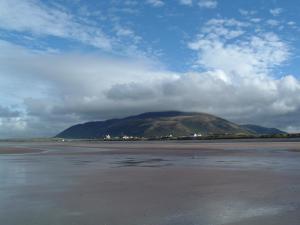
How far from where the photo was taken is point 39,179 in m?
22.6

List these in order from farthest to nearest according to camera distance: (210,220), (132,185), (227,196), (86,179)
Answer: (86,179), (132,185), (227,196), (210,220)

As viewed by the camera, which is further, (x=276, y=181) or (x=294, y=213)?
(x=276, y=181)

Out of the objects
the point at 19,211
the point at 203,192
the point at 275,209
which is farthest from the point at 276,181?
the point at 19,211

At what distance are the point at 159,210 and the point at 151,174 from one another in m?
11.4

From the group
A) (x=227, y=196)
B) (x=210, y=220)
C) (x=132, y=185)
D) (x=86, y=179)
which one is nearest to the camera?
(x=210, y=220)

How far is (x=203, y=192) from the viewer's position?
17.5 metres

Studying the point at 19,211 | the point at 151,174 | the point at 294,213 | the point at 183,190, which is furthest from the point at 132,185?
the point at 294,213

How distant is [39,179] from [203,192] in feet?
33.5

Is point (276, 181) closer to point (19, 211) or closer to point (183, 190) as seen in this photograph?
point (183, 190)

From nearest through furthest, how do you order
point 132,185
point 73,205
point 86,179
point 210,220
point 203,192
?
point 210,220, point 73,205, point 203,192, point 132,185, point 86,179

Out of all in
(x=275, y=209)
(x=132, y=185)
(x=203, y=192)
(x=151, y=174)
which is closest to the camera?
(x=275, y=209)

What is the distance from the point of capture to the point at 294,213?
12.8m

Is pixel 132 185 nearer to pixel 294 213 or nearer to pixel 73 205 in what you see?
pixel 73 205

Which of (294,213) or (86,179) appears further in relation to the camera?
(86,179)
